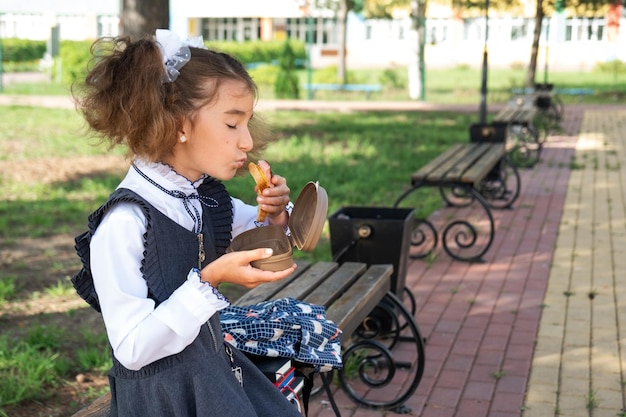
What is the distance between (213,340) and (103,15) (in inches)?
1923

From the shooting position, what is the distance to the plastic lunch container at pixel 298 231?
217cm

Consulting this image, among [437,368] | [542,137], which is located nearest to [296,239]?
[437,368]

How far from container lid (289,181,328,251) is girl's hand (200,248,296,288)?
0.28m

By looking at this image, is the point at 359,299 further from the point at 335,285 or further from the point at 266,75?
the point at 266,75

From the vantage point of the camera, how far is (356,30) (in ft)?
157

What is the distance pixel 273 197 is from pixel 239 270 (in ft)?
1.29

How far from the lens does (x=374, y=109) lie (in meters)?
20.2

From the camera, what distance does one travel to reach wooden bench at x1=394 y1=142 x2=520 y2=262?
657 centimetres

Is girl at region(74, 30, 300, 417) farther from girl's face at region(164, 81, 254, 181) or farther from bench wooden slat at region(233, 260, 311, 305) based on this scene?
bench wooden slat at region(233, 260, 311, 305)

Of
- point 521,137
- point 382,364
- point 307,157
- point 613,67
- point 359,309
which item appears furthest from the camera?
point 613,67

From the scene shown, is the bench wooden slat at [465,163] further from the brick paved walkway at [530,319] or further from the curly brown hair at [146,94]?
the curly brown hair at [146,94]

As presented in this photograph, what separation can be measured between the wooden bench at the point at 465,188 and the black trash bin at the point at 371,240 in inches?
→ 78.4

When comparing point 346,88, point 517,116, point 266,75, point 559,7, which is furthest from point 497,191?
point 266,75

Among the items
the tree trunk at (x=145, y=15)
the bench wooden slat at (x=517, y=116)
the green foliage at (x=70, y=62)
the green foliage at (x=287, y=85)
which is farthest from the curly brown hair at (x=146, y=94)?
the green foliage at (x=70, y=62)
